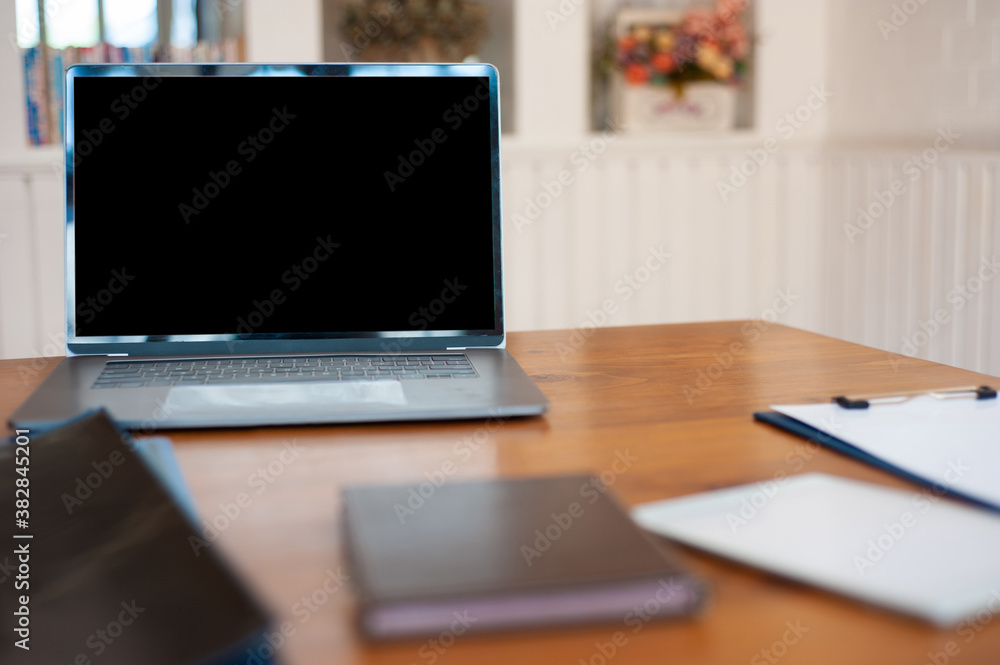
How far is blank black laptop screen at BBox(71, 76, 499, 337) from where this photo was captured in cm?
104

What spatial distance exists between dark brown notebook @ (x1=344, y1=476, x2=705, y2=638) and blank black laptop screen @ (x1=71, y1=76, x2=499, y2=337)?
1.72ft

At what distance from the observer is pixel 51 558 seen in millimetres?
521

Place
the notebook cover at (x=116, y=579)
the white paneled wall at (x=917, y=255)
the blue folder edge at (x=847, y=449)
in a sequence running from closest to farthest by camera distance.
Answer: the notebook cover at (x=116, y=579) → the blue folder edge at (x=847, y=449) → the white paneled wall at (x=917, y=255)

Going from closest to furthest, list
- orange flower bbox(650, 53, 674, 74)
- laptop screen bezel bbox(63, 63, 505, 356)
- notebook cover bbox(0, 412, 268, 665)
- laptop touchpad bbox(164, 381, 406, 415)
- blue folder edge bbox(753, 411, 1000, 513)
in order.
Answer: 1. notebook cover bbox(0, 412, 268, 665)
2. blue folder edge bbox(753, 411, 1000, 513)
3. laptop touchpad bbox(164, 381, 406, 415)
4. laptop screen bezel bbox(63, 63, 505, 356)
5. orange flower bbox(650, 53, 674, 74)

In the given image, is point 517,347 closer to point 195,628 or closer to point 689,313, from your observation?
point 195,628

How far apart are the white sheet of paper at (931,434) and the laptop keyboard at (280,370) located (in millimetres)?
322

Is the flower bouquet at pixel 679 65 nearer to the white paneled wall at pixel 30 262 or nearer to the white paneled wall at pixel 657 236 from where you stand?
the white paneled wall at pixel 657 236

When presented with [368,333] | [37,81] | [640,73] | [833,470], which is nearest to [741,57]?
[640,73]

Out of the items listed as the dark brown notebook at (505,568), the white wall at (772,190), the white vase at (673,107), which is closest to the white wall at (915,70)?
the white wall at (772,190)

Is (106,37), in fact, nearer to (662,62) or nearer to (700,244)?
(662,62)

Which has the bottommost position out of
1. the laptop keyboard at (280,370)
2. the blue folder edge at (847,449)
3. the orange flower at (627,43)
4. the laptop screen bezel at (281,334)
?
the blue folder edge at (847,449)

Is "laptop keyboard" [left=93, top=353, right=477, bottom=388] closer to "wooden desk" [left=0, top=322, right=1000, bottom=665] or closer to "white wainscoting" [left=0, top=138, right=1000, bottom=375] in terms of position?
"wooden desk" [left=0, top=322, right=1000, bottom=665]

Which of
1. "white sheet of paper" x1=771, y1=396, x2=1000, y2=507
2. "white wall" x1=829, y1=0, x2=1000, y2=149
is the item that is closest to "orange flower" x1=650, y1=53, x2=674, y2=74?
"white wall" x1=829, y1=0, x2=1000, y2=149

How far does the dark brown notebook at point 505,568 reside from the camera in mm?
450
